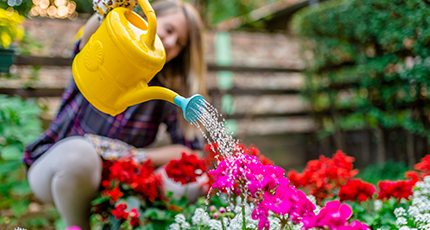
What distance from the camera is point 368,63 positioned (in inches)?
99.1

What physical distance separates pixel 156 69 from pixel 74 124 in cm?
81

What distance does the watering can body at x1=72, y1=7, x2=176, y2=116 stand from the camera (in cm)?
65

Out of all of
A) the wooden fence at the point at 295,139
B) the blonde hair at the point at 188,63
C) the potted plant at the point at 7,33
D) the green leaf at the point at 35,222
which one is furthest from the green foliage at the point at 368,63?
the green leaf at the point at 35,222

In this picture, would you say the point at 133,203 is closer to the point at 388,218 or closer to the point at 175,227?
the point at 175,227

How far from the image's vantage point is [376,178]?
2.49m

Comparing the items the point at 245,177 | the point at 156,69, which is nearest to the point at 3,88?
the point at 156,69

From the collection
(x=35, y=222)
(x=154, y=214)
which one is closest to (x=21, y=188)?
(x=35, y=222)

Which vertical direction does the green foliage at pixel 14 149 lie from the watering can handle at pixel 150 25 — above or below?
below

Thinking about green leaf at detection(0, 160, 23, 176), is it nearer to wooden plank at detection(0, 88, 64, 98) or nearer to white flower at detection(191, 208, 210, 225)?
wooden plank at detection(0, 88, 64, 98)

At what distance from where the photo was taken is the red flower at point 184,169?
1.04 m

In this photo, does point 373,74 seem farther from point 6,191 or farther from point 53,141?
point 6,191

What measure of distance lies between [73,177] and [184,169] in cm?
37

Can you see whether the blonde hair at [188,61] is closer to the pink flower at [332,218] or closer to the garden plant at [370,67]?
the pink flower at [332,218]

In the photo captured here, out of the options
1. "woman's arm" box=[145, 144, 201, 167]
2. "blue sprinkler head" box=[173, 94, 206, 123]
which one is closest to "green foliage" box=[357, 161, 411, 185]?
"woman's arm" box=[145, 144, 201, 167]
